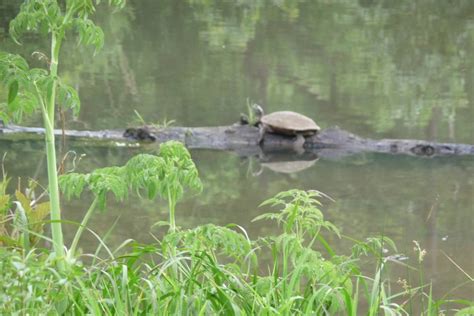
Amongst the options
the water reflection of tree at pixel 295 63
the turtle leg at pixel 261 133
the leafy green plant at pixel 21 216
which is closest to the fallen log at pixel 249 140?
the turtle leg at pixel 261 133

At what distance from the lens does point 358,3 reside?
65.3 ft

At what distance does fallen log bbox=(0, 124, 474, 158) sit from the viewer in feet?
31.0

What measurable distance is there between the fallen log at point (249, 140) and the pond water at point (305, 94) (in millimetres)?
218

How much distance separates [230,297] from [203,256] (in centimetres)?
15

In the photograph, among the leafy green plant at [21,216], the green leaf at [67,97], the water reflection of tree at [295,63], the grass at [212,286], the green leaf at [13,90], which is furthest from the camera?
the water reflection of tree at [295,63]

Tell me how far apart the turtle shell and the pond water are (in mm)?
544

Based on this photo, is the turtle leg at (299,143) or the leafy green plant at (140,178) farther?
the turtle leg at (299,143)

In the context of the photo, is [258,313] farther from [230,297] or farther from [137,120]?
[137,120]

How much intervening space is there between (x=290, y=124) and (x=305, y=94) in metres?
2.79

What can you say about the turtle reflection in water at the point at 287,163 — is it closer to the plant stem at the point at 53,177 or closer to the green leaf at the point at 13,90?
the plant stem at the point at 53,177

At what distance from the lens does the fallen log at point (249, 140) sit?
9.45 metres

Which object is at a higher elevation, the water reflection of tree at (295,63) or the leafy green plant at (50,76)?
the leafy green plant at (50,76)

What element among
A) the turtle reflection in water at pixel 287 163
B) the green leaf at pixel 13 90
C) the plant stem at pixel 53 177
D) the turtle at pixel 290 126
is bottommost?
the turtle reflection in water at pixel 287 163

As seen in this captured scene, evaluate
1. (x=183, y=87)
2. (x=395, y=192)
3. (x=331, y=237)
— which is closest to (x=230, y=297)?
(x=331, y=237)
